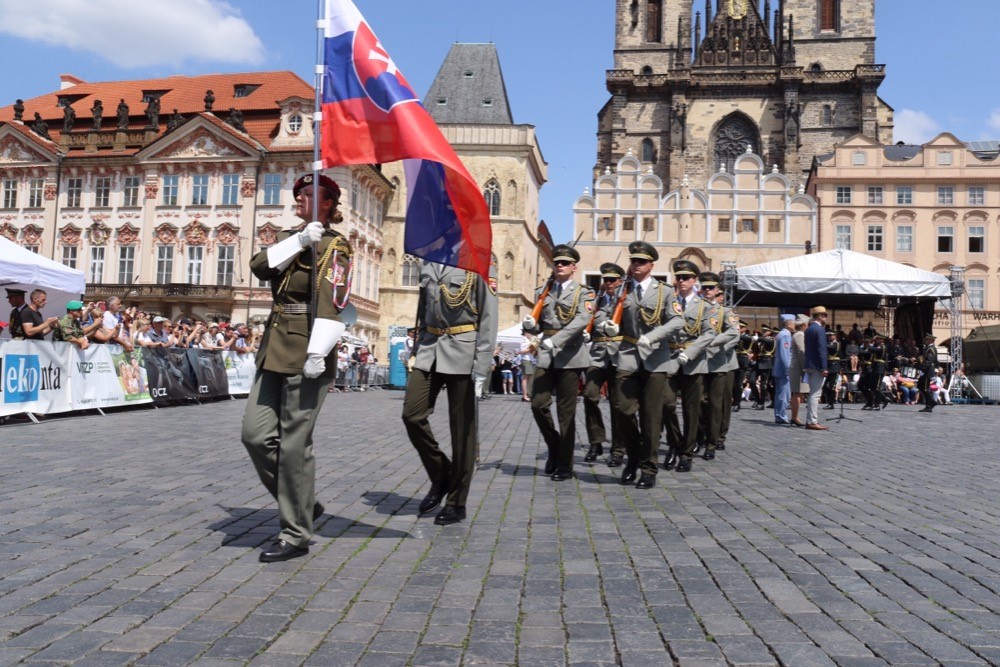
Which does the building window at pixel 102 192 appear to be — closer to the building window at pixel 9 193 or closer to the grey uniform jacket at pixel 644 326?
the building window at pixel 9 193

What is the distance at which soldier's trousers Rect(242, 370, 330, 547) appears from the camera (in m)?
4.73

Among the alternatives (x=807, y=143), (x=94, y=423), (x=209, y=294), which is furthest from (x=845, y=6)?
(x=94, y=423)

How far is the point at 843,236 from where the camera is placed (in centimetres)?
5853

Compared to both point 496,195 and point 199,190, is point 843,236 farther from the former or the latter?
point 199,190

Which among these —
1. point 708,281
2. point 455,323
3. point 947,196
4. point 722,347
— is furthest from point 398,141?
point 947,196

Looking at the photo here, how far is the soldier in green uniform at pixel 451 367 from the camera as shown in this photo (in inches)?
228

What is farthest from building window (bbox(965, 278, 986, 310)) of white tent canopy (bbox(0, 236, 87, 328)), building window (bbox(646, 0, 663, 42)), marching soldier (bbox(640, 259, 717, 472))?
marching soldier (bbox(640, 259, 717, 472))

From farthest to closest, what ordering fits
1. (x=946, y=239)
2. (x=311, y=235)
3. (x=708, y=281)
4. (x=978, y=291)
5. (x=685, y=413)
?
1. (x=946, y=239)
2. (x=978, y=291)
3. (x=708, y=281)
4. (x=685, y=413)
5. (x=311, y=235)

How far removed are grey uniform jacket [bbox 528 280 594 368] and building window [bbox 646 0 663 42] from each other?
249 ft

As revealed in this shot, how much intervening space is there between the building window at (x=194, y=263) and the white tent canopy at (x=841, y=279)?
31.2 metres

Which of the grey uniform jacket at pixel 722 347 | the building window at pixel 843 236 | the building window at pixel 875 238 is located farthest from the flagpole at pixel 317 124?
the building window at pixel 875 238

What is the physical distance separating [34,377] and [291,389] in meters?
9.63

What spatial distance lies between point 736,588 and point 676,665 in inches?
45.0

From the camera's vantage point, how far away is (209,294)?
45656 mm
